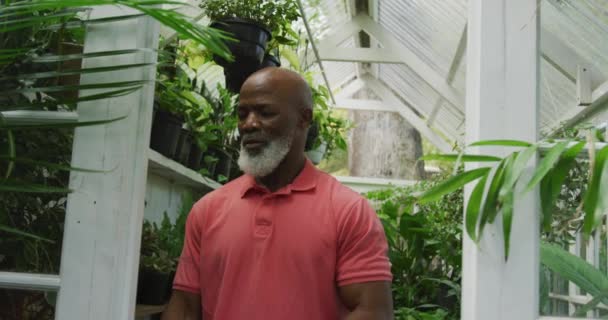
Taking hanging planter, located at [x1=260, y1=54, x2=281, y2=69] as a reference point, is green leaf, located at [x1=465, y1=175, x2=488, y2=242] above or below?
below

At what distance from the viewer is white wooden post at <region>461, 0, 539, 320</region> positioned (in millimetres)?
1203

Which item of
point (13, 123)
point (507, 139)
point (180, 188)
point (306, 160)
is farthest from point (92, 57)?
point (180, 188)

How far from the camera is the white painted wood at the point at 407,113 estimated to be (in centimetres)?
1002

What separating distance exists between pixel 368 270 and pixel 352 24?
604 centimetres

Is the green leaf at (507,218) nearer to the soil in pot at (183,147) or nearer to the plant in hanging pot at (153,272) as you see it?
the plant in hanging pot at (153,272)

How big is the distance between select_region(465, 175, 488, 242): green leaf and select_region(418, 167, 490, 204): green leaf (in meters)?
0.01

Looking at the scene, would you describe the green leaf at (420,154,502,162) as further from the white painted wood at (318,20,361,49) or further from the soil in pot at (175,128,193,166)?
the white painted wood at (318,20,361,49)

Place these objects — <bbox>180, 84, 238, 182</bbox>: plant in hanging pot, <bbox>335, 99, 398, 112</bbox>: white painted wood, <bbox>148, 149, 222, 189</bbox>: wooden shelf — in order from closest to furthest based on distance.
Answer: <bbox>148, 149, 222, 189</bbox>: wooden shelf < <bbox>180, 84, 238, 182</bbox>: plant in hanging pot < <bbox>335, 99, 398, 112</bbox>: white painted wood

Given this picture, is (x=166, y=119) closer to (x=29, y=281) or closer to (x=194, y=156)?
(x=194, y=156)

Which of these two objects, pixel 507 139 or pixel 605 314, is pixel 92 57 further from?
pixel 605 314

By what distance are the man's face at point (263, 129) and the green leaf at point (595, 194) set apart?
0.71 meters

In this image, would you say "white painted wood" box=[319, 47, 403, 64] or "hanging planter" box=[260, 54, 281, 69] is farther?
"white painted wood" box=[319, 47, 403, 64]

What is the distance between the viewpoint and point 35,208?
1.27 meters

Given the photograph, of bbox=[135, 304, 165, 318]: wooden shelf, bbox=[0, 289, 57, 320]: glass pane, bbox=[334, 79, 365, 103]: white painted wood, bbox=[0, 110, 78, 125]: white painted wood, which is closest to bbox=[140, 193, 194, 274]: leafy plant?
bbox=[135, 304, 165, 318]: wooden shelf
